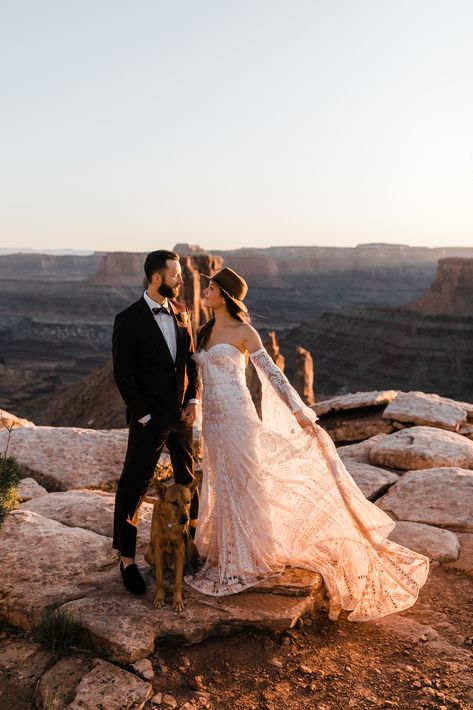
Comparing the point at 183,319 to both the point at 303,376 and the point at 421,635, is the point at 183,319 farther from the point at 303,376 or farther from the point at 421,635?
the point at 303,376

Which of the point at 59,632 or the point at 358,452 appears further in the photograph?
the point at 358,452

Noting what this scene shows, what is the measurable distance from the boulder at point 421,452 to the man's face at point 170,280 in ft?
12.8

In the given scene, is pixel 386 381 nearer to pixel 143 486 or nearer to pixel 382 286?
pixel 143 486

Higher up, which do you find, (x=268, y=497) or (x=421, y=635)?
(x=268, y=497)

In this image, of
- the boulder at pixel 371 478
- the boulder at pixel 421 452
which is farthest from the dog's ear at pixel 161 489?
the boulder at pixel 421 452

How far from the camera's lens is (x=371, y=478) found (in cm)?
596

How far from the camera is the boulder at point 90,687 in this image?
104 inches

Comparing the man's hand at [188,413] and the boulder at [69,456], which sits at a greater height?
the man's hand at [188,413]

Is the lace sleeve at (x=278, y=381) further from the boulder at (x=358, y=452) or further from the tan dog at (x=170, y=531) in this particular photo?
the boulder at (x=358, y=452)

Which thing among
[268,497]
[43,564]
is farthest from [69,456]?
[268,497]

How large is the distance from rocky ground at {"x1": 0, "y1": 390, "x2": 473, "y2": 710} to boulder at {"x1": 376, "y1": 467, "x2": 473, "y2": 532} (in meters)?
0.31

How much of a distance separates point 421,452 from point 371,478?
813 millimetres

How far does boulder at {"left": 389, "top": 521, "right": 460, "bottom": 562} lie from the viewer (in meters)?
4.47

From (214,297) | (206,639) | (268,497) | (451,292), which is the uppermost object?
(214,297)
